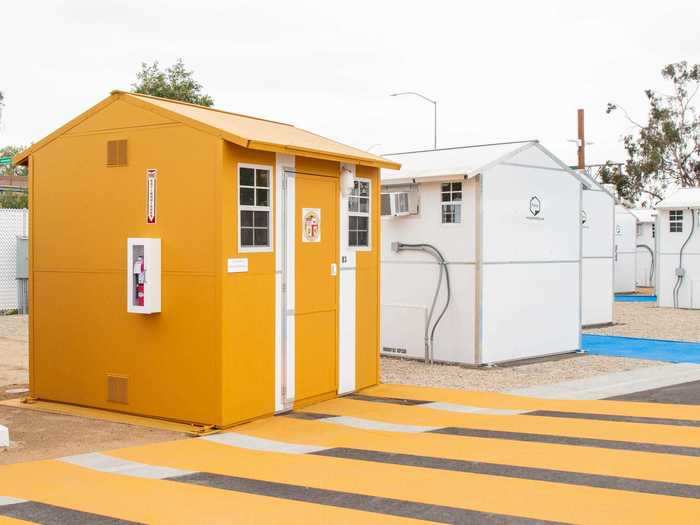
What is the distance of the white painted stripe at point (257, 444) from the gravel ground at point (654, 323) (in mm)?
11185

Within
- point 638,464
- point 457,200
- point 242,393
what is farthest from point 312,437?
point 457,200

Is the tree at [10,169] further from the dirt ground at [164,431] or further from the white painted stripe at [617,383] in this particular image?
the white painted stripe at [617,383]

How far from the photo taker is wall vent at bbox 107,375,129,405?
9.52 m

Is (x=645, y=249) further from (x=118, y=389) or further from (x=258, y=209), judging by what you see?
(x=118, y=389)

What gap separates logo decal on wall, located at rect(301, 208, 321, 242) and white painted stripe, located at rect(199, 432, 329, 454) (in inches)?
96.1

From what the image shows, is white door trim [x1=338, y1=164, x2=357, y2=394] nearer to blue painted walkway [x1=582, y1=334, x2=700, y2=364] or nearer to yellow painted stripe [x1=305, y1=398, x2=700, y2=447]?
yellow painted stripe [x1=305, y1=398, x2=700, y2=447]

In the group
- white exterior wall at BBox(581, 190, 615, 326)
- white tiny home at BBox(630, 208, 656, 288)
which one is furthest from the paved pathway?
white tiny home at BBox(630, 208, 656, 288)

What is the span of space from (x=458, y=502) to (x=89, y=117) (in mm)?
6171

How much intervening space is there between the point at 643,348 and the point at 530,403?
6.29 metres

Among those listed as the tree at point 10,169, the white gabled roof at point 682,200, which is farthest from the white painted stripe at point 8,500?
the tree at point 10,169

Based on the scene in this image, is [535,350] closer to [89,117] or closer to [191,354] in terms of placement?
[191,354]

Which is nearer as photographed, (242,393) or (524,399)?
(242,393)

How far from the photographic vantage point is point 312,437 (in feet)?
27.6

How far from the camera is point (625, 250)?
3080cm
